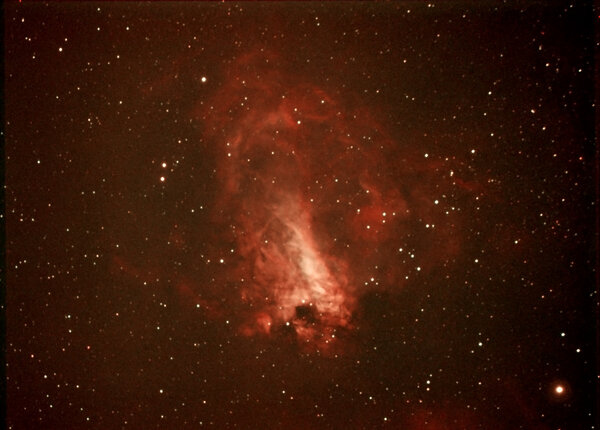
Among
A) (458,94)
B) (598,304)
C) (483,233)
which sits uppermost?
(458,94)

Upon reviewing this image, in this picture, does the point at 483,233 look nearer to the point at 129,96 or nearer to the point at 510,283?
the point at 510,283

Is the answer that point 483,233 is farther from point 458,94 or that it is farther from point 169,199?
point 169,199

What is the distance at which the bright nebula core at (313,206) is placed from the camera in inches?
17.9

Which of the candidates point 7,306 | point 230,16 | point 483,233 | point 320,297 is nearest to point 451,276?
point 483,233

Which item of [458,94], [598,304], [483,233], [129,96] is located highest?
[129,96]

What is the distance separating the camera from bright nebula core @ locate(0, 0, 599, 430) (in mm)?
456

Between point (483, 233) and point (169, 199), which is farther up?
point (169, 199)

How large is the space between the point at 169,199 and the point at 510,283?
52cm

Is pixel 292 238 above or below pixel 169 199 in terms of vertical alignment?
below

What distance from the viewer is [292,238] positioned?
1.55ft

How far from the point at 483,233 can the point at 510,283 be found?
0.09m

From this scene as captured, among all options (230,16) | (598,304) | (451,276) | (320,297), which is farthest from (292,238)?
(598,304)

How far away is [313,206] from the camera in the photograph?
47 centimetres

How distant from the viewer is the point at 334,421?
19.6 inches
